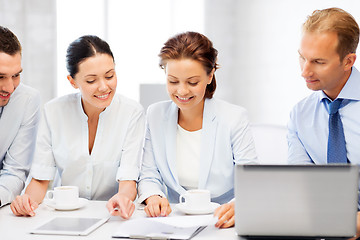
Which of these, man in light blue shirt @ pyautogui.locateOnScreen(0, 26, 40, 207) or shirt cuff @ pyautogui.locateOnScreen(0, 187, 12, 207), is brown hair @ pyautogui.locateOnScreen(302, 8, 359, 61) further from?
shirt cuff @ pyautogui.locateOnScreen(0, 187, 12, 207)

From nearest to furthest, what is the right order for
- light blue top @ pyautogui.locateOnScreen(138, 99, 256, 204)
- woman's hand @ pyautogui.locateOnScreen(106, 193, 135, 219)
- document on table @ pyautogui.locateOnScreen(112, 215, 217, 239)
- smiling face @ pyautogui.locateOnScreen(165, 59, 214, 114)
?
1. document on table @ pyautogui.locateOnScreen(112, 215, 217, 239)
2. woman's hand @ pyautogui.locateOnScreen(106, 193, 135, 219)
3. smiling face @ pyautogui.locateOnScreen(165, 59, 214, 114)
4. light blue top @ pyautogui.locateOnScreen(138, 99, 256, 204)

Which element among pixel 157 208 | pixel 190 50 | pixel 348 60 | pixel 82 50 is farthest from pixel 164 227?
pixel 348 60

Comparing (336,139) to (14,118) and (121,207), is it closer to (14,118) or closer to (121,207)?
(121,207)

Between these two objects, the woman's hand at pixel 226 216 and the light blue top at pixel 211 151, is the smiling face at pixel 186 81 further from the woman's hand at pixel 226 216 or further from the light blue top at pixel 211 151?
the woman's hand at pixel 226 216

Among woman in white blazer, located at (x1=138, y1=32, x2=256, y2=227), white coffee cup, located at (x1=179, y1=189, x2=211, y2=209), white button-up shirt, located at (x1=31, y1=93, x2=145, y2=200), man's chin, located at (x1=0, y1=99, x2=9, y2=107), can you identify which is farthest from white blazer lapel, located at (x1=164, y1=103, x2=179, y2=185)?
man's chin, located at (x1=0, y1=99, x2=9, y2=107)

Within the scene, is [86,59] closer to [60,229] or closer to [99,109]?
[99,109]

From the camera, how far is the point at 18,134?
2230 millimetres

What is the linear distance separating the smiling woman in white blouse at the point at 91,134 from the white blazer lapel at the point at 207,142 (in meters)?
0.29

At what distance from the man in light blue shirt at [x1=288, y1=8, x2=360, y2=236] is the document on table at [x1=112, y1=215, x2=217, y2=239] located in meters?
0.67

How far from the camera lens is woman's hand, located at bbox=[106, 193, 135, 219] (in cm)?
168

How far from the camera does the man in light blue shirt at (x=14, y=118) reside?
2.06 m

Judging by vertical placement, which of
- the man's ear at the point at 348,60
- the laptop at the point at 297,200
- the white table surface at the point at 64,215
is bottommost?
the white table surface at the point at 64,215

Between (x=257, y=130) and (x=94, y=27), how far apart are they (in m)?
2.27

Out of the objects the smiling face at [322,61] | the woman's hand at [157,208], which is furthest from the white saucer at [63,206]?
the smiling face at [322,61]
